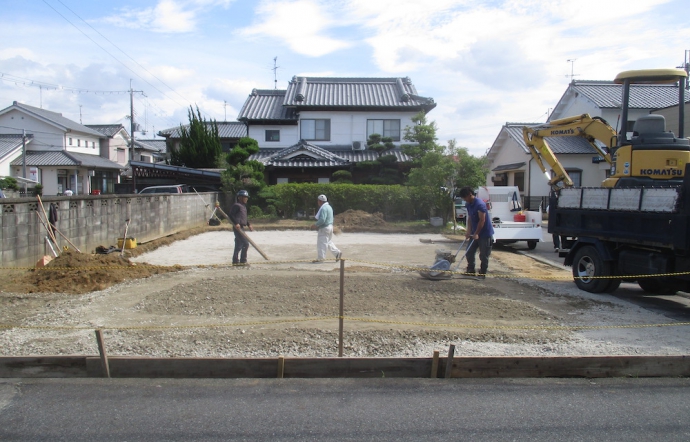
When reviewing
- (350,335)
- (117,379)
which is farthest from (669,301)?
(117,379)

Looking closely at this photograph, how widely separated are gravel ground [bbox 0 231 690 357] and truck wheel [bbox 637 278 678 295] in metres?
0.25

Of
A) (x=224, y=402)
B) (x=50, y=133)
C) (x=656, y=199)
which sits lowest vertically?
(x=224, y=402)

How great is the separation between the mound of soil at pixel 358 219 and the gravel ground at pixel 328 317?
10.8 metres

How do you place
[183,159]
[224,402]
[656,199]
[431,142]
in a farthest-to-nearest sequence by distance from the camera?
[183,159] < [431,142] < [656,199] < [224,402]

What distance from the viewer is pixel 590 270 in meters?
9.51

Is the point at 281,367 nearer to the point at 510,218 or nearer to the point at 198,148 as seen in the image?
the point at 510,218

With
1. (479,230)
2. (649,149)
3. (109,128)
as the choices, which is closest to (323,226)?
(479,230)

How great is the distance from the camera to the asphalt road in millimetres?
4094

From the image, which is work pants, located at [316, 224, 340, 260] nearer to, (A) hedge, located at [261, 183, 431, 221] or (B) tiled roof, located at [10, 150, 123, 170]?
(A) hedge, located at [261, 183, 431, 221]

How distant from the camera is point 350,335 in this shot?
6527mm

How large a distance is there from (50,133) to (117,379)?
4458 cm

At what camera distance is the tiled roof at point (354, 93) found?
31.9 metres

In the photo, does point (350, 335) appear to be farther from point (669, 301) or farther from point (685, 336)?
point (669, 301)

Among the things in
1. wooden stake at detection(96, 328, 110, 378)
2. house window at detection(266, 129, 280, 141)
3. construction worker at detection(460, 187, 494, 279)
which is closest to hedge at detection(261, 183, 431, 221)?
house window at detection(266, 129, 280, 141)
